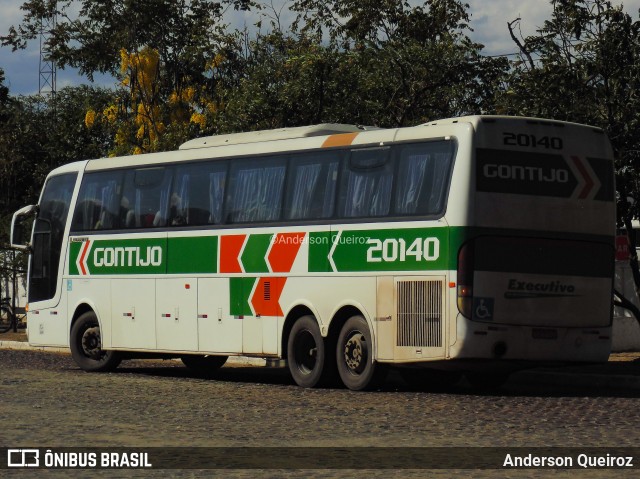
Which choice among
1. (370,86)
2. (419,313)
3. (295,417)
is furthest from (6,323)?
(295,417)

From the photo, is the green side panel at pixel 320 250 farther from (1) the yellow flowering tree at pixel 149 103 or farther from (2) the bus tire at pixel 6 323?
(2) the bus tire at pixel 6 323

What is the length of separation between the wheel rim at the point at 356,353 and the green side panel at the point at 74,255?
7.60 metres

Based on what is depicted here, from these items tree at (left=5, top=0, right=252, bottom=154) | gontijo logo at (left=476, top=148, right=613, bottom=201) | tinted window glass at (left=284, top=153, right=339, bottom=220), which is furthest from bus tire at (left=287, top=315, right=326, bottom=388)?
tree at (left=5, top=0, right=252, bottom=154)

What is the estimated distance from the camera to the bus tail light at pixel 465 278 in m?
19.2

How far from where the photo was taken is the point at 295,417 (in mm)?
16078

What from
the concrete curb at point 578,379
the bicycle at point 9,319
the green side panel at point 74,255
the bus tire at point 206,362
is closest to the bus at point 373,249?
the green side panel at point 74,255

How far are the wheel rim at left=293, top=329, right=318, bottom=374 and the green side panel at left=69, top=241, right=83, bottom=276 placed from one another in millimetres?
6392

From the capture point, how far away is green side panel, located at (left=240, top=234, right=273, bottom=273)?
74.2ft

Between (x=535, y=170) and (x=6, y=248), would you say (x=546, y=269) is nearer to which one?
(x=535, y=170)

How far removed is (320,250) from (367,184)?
1.37 metres

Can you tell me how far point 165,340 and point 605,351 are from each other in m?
7.88

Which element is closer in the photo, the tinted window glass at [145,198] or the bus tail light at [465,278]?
the bus tail light at [465,278]

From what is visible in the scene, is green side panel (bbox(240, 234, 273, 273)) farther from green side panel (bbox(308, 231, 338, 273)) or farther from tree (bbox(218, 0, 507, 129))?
tree (bbox(218, 0, 507, 129))

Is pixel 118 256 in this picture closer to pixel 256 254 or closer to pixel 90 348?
pixel 90 348
